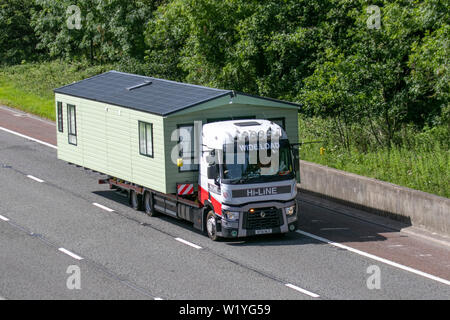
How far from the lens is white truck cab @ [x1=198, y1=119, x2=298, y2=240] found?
770 inches

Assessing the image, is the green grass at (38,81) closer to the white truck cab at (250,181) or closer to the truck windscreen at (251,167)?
the white truck cab at (250,181)

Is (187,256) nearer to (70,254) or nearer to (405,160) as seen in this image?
(70,254)

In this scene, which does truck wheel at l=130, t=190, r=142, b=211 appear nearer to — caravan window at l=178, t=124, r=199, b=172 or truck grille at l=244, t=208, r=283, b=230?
caravan window at l=178, t=124, r=199, b=172

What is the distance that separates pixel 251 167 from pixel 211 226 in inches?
73.7

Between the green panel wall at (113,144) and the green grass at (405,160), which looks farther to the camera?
the green grass at (405,160)

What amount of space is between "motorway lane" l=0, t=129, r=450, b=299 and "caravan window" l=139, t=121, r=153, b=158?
196cm

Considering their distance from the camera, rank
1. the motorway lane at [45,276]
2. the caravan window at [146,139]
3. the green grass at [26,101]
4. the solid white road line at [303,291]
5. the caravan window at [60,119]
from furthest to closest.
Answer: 1. the green grass at [26,101]
2. the caravan window at [60,119]
3. the caravan window at [146,139]
4. the motorway lane at [45,276]
5. the solid white road line at [303,291]

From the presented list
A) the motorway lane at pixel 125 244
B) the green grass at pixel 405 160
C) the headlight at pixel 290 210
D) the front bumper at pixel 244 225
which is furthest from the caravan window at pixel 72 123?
the headlight at pixel 290 210

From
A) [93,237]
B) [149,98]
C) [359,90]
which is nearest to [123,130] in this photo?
[149,98]

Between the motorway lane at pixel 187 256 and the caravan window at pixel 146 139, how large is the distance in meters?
1.96

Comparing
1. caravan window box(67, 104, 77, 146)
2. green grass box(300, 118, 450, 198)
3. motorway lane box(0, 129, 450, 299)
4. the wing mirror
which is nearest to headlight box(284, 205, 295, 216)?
motorway lane box(0, 129, 450, 299)

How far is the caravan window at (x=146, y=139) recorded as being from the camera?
21487mm

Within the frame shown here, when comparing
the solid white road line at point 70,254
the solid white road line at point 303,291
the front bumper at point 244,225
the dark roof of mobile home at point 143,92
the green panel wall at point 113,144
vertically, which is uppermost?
the dark roof of mobile home at point 143,92

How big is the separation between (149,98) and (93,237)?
4.39m
